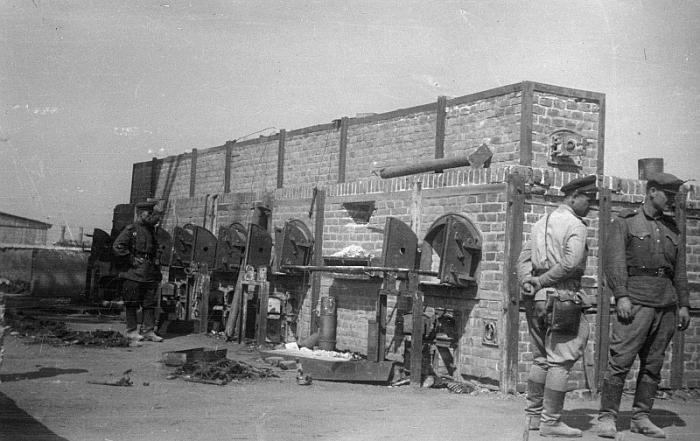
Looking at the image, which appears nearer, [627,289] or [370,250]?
[627,289]

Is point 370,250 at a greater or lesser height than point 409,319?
greater

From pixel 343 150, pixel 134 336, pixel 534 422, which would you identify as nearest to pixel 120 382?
pixel 134 336

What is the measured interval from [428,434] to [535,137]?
430cm

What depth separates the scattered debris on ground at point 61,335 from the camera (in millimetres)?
11094

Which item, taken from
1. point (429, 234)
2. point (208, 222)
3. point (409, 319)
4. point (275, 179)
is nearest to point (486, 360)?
point (409, 319)

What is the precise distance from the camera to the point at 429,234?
9.57 metres

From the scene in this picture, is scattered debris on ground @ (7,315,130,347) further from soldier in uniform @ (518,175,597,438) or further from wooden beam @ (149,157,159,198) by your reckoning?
wooden beam @ (149,157,159,198)

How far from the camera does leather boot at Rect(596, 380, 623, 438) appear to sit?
241 inches

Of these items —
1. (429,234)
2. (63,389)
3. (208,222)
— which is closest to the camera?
(63,389)

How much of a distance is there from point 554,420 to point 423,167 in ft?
15.9

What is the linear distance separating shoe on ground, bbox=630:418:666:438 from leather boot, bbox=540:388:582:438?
2.16 ft

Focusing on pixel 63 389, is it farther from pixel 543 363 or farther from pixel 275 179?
pixel 275 179

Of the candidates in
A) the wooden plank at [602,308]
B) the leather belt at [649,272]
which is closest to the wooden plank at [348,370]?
the wooden plank at [602,308]

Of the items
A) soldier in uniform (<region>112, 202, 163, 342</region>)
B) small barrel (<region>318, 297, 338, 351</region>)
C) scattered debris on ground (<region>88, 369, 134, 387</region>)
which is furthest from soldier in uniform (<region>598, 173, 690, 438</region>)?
soldier in uniform (<region>112, 202, 163, 342</region>)
